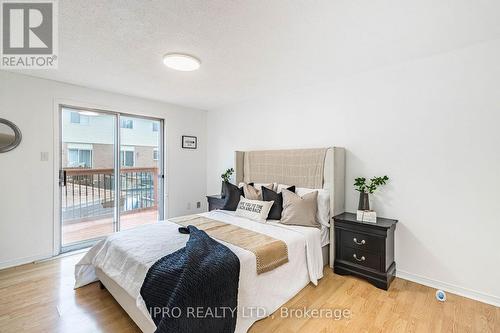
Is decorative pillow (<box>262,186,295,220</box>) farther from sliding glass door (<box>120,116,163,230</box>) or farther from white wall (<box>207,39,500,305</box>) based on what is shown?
sliding glass door (<box>120,116,163,230</box>)

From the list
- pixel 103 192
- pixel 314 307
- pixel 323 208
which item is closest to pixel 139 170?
pixel 103 192

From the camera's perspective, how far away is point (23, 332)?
1741mm

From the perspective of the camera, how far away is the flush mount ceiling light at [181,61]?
2.32m

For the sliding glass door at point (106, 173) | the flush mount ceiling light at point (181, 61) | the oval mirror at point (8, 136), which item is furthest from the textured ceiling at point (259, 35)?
the sliding glass door at point (106, 173)

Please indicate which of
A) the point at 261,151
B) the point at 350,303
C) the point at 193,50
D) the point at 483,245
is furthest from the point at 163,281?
the point at 483,245

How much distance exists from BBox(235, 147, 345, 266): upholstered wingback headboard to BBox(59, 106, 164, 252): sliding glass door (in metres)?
1.70

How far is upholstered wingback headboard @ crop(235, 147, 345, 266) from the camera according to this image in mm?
2834

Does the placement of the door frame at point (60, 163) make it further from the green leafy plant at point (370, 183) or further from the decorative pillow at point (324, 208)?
the green leafy plant at point (370, 183)

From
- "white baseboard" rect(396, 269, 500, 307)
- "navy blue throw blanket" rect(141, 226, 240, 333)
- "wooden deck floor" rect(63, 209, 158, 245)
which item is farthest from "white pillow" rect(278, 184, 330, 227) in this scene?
"wooden deck floor" rect(63, 209, 158, 245)

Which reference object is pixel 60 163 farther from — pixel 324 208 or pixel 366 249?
pixel 366 249

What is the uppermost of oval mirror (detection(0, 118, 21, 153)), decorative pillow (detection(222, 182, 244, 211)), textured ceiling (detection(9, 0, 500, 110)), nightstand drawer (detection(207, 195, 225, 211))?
textured ceiling (detection(9, 0, 500, 110))

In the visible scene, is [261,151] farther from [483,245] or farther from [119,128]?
[483,245]

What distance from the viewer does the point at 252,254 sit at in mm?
1883

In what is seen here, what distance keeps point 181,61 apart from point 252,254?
6.60ft
